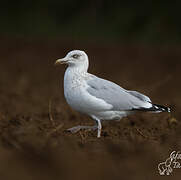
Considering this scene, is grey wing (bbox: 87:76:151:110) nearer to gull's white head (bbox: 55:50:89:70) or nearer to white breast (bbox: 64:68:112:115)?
white breast (bbox: 64:68:112:115)

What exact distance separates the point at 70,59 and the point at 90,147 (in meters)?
1.17

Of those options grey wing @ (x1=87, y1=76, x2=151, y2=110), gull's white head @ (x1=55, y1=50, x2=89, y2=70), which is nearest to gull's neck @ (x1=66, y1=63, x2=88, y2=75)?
gull's white head @ (x1=55, y1=50, x2=89, y2=70)

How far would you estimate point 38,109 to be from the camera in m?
7.91

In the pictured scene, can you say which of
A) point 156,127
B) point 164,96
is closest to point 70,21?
point 164,96

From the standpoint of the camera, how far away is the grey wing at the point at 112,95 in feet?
16.3

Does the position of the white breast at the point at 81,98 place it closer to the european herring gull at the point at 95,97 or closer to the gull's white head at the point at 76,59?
the european herring gull at the point at 95,97

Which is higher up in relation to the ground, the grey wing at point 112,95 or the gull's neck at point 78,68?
the gull's neck at point 78,68

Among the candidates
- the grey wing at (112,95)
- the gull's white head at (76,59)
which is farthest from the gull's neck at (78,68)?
the grey wing at (112,95)

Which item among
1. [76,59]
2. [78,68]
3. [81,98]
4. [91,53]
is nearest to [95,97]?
[81,98]

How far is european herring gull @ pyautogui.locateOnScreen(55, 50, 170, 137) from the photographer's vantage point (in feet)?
15.9

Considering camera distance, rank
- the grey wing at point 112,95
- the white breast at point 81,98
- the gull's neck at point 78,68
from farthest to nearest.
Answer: the gull's neck at point 78,68 < the grey wing at point 112,95 < the white breast at point 81,98

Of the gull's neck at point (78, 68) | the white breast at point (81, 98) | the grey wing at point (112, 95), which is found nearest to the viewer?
the white breast at point (81, 98)

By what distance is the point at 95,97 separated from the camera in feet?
16.0

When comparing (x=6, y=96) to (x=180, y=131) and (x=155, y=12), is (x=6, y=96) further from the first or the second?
(x=155, y=12)
